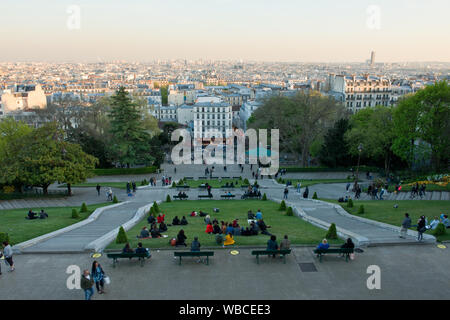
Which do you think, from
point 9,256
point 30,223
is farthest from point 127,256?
point 30,223

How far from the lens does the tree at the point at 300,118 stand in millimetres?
50375

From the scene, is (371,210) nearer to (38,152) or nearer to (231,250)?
(231,250)

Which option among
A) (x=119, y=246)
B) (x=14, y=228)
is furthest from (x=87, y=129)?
(x=119, y=246)

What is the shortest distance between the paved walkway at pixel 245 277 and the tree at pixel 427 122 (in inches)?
1039

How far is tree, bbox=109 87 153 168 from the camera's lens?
47906mm

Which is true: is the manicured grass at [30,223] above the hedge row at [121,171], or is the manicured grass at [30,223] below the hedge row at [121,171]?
above

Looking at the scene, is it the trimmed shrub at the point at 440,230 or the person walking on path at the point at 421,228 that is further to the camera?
the trimmed shrub at the point at 440,230

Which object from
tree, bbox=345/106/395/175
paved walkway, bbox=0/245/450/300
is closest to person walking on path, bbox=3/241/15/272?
paved walkway, bbox=0/245/450/300

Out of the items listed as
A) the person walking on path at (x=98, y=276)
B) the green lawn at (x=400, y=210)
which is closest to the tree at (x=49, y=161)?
the person walking on path at (x=98, y=276)

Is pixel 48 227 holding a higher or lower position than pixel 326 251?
lower

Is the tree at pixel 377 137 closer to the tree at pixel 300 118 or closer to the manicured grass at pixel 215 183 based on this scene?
the tree at pixel 300 118

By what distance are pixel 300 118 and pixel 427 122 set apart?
57.2 feet

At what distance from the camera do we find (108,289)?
11.9m
